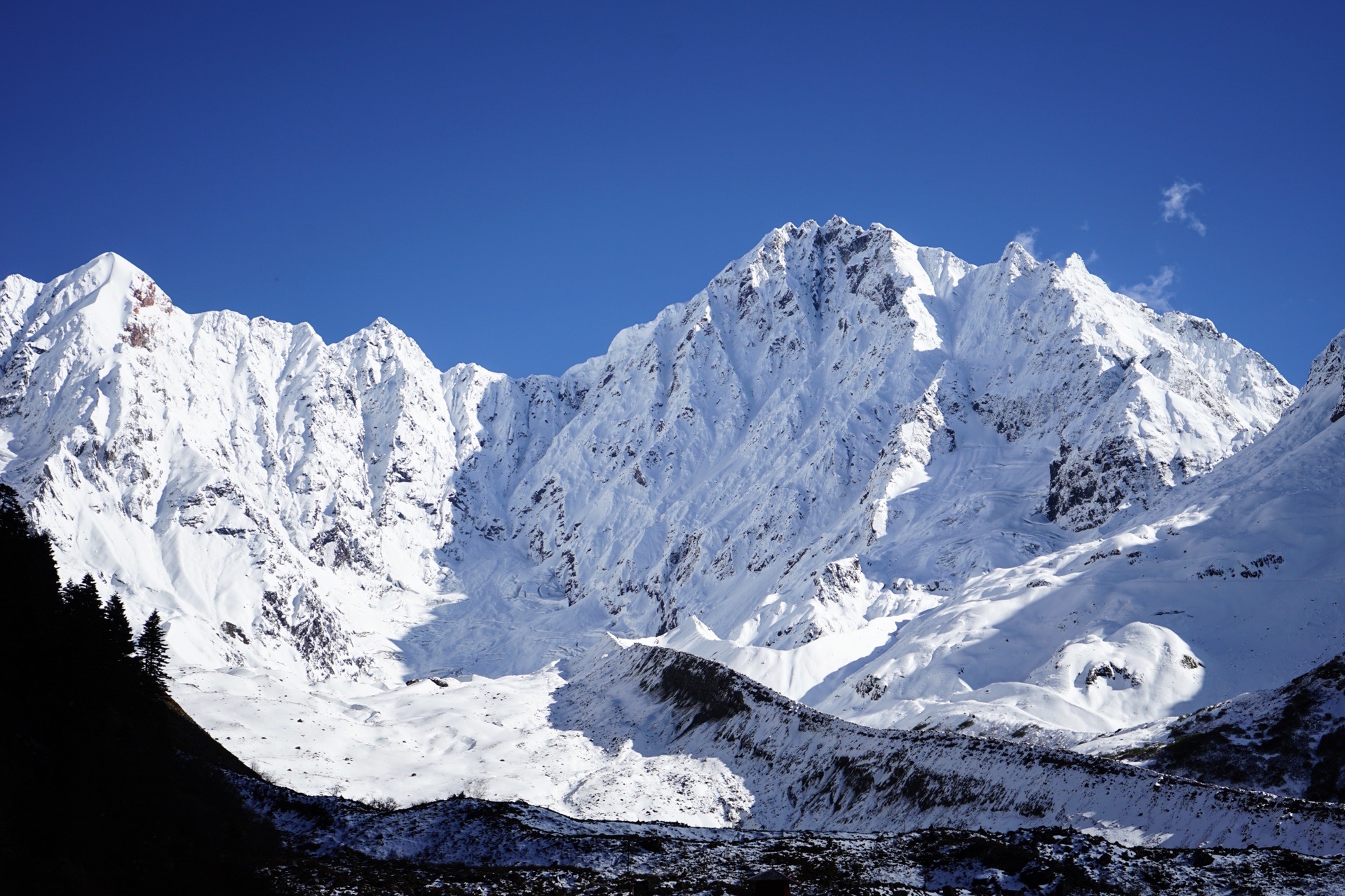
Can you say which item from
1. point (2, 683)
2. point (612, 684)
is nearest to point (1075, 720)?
point (612, 684)

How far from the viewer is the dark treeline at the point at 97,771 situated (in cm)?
2147

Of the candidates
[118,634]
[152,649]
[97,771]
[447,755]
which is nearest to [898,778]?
[447,755]

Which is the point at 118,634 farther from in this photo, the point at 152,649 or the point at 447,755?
the point at 447,755

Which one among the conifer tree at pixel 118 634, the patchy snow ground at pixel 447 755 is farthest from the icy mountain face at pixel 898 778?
the conifer tree at pixel 118 634

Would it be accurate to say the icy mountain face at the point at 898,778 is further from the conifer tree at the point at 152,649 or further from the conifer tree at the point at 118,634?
the conifer tree at the point at 118,634

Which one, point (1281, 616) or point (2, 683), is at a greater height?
point (1281, 616)

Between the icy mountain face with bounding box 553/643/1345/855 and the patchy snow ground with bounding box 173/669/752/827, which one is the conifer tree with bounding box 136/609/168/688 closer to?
the patchy snow ground with bounding box 173/669/752/827

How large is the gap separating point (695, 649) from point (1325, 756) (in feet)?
383

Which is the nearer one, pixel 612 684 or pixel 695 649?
pixel 612 684

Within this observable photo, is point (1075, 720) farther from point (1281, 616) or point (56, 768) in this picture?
point (56, 768)

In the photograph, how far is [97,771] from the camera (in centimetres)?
2633

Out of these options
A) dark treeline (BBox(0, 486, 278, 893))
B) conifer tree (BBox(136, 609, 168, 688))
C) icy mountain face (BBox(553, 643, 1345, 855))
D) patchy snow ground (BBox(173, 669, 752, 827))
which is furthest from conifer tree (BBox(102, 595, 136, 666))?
icy mountain face (BBox(553, 643, 1345, 855))

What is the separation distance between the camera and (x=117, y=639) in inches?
1505

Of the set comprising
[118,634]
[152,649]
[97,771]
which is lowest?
[97,771]
